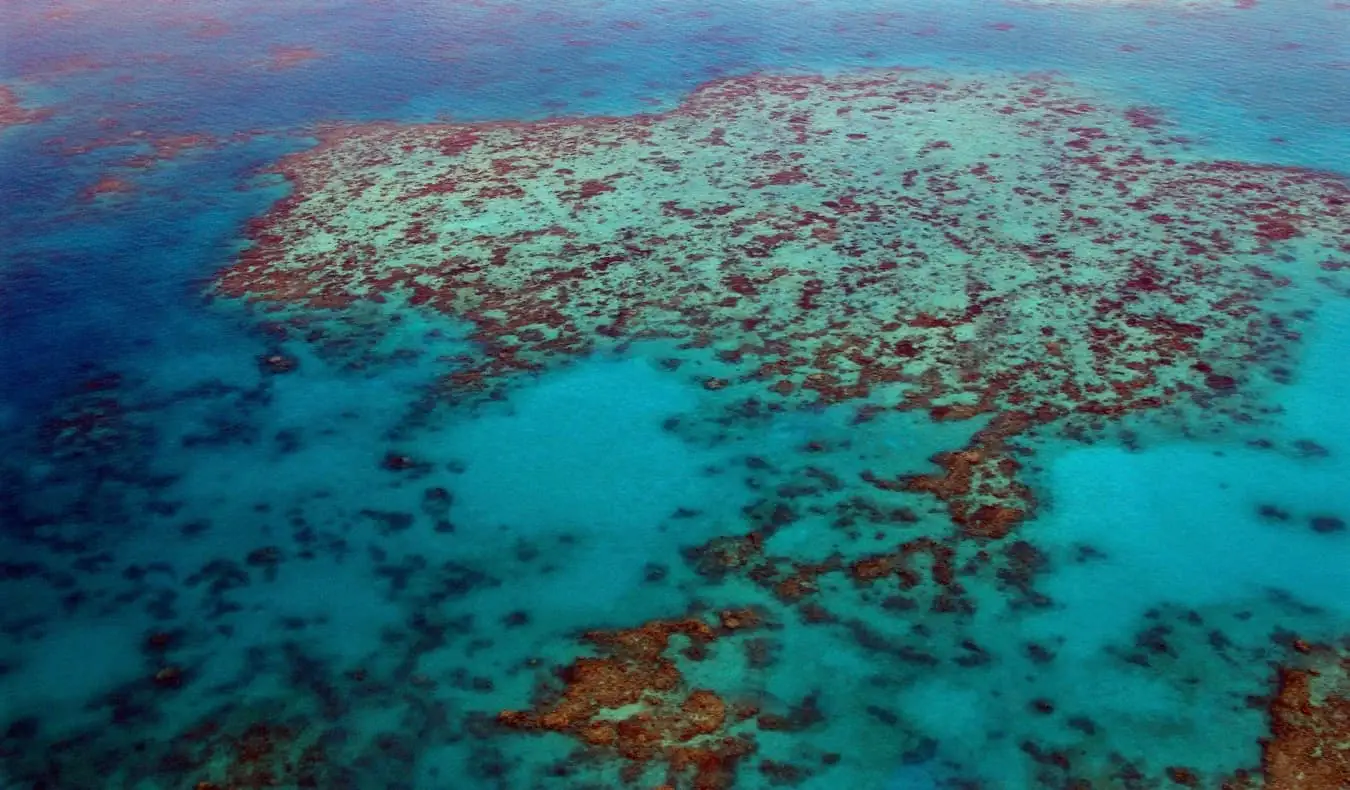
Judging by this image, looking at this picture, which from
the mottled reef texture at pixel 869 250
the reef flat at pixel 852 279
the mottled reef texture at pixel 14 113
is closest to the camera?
the reef flat at pixel 852 279

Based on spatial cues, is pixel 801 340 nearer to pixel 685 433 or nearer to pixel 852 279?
pixel 852 279

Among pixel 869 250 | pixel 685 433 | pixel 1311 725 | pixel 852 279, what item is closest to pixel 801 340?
pixel 852 279

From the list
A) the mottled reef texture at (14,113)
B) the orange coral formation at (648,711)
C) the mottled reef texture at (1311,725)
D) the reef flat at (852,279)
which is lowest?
the orange coral formation at (648,711)

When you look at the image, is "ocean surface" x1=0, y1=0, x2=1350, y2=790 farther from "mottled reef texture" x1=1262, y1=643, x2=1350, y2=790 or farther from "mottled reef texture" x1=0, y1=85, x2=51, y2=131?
"mottled reef texture" x1=0, y1=85, x2=51, y2=131

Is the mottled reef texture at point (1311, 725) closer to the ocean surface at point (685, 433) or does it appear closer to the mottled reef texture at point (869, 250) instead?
the ocean surface at point (685, 433)

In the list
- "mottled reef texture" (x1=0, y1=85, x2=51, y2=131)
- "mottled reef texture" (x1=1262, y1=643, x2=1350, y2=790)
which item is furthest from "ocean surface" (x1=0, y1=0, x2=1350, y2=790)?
"mottled reef texture" (x1=0, y1=85, x2=51, y2=131)

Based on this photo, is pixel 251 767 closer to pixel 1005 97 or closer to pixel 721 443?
pixel 721 443

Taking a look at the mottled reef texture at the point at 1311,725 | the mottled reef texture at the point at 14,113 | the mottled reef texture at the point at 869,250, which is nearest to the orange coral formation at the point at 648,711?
the mottled reef texture at the point at 869,250

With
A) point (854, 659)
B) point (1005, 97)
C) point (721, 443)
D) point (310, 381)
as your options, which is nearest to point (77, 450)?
point (310, 381)
